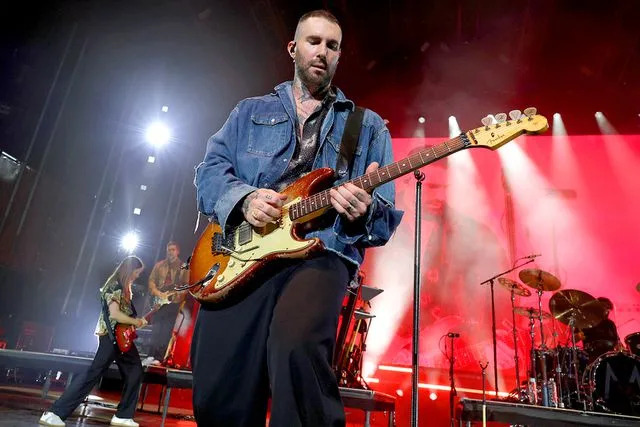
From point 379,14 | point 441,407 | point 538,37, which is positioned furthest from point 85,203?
point 538,37

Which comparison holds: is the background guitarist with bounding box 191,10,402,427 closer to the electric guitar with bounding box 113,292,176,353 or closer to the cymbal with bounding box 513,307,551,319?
the electric guitar with bounding box 113,292,176,353

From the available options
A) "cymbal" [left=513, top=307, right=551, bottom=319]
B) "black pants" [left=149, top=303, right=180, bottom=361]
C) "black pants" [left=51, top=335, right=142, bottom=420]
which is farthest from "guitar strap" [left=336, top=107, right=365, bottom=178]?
"black pants" [left=149, top=303, right=180, bottom=361]

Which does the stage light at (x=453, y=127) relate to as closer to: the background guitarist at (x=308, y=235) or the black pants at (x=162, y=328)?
the black pants at (x=162, y=328)

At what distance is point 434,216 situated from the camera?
9.30 meters

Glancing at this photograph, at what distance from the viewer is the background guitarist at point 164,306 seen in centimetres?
839

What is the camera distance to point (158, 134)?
11766mm

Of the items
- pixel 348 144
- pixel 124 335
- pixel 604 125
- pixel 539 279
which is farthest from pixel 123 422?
pixel 604 125

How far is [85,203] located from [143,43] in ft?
13.3

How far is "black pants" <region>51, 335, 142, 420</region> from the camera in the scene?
514 centimetres

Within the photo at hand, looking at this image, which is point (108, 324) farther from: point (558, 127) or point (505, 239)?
point (558, 127)

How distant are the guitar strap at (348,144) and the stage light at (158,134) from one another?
10.3m

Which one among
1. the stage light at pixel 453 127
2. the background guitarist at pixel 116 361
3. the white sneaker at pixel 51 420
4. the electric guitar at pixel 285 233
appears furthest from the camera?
the stage light at pixel 453 127

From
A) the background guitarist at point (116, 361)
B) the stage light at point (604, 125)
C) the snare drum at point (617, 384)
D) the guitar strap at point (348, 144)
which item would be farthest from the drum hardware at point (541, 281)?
the background guitarist at point (116, 361)

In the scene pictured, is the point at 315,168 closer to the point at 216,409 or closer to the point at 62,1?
the point at 216,409
